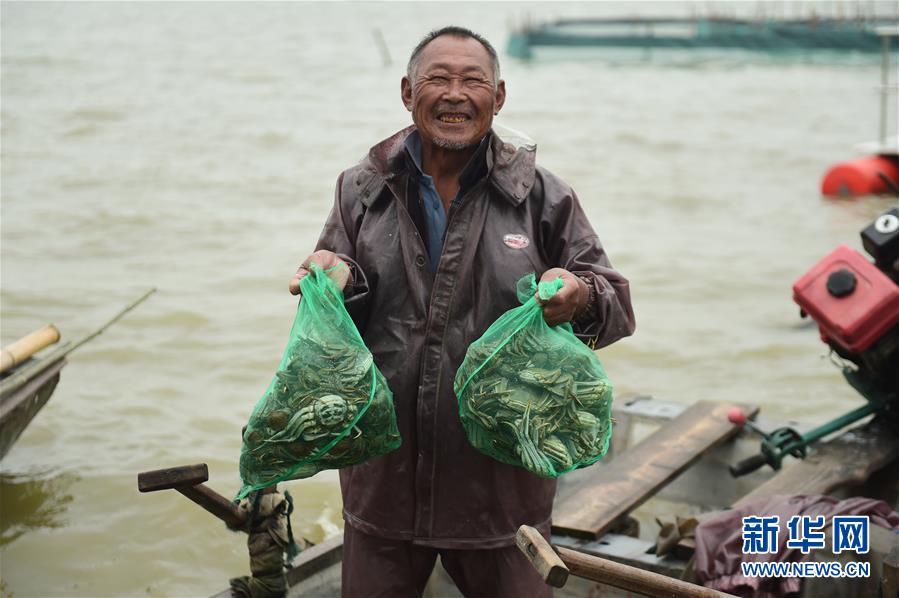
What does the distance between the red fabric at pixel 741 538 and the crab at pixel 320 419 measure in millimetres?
1423

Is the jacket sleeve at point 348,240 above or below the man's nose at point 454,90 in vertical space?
below

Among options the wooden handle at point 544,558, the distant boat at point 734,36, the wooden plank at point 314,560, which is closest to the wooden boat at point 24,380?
the wooden plank at point 314,560

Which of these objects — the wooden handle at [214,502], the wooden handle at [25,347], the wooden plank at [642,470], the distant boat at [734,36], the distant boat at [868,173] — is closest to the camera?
the wooden handle at [214,502]

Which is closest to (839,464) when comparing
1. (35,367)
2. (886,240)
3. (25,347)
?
(886,240)

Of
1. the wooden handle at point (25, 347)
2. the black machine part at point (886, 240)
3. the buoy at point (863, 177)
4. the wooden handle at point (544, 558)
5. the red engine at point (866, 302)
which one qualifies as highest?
the wooden handle at point (544, 558)

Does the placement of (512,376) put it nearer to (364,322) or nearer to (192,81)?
(364,322)

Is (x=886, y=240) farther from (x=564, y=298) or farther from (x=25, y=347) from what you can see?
(x=25, y=347)

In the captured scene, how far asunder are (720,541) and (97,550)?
2946 millimetres

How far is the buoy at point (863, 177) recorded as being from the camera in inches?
506

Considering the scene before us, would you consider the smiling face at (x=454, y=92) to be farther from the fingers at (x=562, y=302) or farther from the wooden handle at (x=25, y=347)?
the wooden handle at (x=25, y=347)

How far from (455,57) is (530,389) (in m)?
0.73

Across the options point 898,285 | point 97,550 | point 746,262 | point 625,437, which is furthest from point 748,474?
point 746,262

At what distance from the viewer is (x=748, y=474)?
455cm

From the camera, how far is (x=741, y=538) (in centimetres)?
328
